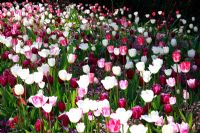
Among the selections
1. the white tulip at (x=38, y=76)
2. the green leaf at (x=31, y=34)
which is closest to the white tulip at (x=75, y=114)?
the white tulip at (x=38, y=76)

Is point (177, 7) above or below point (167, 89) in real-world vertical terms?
above

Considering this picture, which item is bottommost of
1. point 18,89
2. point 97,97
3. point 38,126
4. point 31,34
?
point 38,126

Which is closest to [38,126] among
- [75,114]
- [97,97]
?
[75,114]

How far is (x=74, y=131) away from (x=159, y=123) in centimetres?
79

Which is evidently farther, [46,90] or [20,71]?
[46,90]

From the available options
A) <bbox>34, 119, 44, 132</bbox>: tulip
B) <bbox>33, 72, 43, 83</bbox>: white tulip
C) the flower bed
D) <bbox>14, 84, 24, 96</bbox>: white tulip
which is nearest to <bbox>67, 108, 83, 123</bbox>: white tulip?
the flower bed

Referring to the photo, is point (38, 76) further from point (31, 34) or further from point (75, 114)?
point (31, 34)

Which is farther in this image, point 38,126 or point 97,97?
point 97,97

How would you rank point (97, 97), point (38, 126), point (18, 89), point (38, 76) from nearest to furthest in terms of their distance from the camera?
point (38, 126), point (18, 89), point (38, 76), point (97, 97)

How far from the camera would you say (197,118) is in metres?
3.32

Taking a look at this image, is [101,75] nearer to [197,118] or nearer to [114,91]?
[114,91]

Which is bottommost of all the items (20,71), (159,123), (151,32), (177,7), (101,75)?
(159,123)

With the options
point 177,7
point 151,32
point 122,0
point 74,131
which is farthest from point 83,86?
point 122,0

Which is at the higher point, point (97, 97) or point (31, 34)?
point (31, 34)
